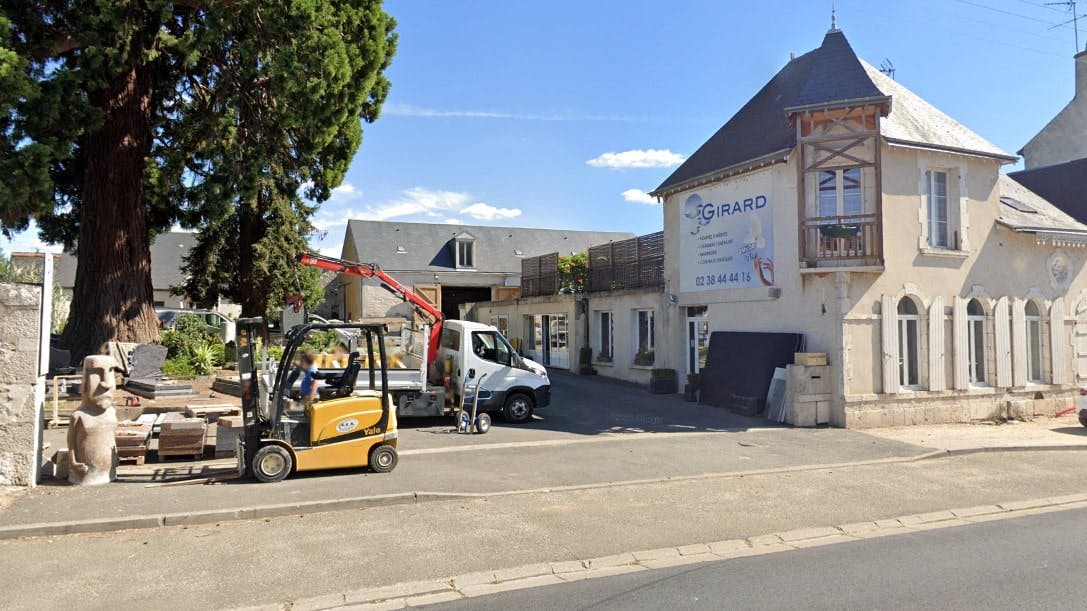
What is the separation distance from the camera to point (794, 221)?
15.2 m

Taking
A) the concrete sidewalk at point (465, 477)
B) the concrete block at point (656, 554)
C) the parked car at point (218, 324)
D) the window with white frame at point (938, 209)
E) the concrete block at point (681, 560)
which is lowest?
the concrete block at point (681, 560)

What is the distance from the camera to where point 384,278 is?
1514 cm

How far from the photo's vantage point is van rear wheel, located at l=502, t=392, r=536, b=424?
14.7m

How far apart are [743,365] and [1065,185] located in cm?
1399

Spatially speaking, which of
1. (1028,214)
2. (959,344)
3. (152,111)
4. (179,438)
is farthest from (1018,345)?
(152,111)

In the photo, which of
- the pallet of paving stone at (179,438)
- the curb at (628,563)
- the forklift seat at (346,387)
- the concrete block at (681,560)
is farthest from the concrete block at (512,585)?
the pallet of paving stone at (179,438)

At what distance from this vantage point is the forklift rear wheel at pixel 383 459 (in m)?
9.41

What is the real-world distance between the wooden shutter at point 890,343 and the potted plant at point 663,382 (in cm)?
586

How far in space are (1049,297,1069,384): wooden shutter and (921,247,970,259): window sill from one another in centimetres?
339

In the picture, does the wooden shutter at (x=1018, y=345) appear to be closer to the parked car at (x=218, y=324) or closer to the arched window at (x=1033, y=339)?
the arched window at (x=1033, y=339)

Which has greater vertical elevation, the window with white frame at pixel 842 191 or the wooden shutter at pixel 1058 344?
the window with white frame at pixel 842 191

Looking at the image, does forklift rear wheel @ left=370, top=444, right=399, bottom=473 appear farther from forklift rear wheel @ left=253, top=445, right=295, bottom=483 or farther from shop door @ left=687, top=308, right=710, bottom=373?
shop door @ left=687, top=308, right=710, bottom=373

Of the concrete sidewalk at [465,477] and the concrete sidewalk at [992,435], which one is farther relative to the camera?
the concrete sidewalk at [992,435]

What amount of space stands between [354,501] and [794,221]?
1110cm
